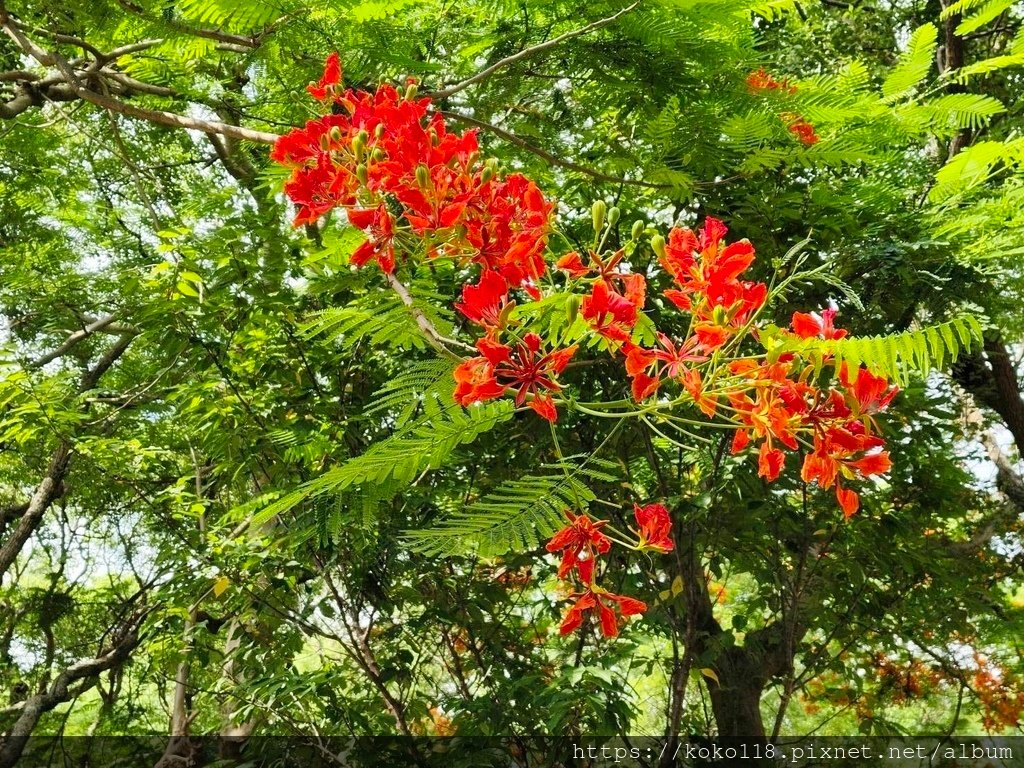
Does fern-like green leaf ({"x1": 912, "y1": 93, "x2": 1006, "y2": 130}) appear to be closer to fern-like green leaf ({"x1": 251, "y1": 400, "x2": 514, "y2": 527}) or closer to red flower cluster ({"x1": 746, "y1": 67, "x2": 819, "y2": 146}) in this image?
red flower cluster ({"x1": 746, "y1": 67, "x2": 819, "y2": 146})

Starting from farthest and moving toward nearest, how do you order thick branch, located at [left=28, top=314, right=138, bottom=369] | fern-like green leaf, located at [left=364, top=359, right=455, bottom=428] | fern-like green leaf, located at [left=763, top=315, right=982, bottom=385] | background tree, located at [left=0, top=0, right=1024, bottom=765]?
thick branch, located at [left=28, top=314, right=138, bottom=369], background tree, located at [left=0, top=0, right=1024, bottom=765], fern-like green leaf, located at [left=364, top=359, right=455, bottom=428], fern-like green leaf, located at [left=763, top=315, right=982, bottom=385]

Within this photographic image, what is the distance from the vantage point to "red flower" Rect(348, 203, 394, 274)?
129cm

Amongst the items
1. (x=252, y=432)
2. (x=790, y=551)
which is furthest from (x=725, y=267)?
(x=790, y=551)

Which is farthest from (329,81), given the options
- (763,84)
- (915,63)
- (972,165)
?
(972,165)

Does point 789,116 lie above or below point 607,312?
above

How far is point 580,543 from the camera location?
125cm

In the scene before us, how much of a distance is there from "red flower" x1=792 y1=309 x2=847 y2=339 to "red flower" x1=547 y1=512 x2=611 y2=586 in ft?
1.34

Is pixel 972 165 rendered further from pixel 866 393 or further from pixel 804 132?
pixel 866 393

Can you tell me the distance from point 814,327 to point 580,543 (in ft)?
1.57

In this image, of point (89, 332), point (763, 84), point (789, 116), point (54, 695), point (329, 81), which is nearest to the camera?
point (329, 81)

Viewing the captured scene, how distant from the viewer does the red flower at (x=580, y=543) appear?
1.24 m

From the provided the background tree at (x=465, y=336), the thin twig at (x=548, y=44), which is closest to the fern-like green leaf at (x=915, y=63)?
the background tree at (x=465, y=336)

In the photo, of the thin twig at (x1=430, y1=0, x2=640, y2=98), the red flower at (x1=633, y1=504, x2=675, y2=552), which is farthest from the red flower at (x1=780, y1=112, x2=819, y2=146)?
the red flower at (x1=633, y1=504, x2=675, y2=552)

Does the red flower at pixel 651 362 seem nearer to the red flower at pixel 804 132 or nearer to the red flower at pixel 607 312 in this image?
the red flower at pixel 607 312
